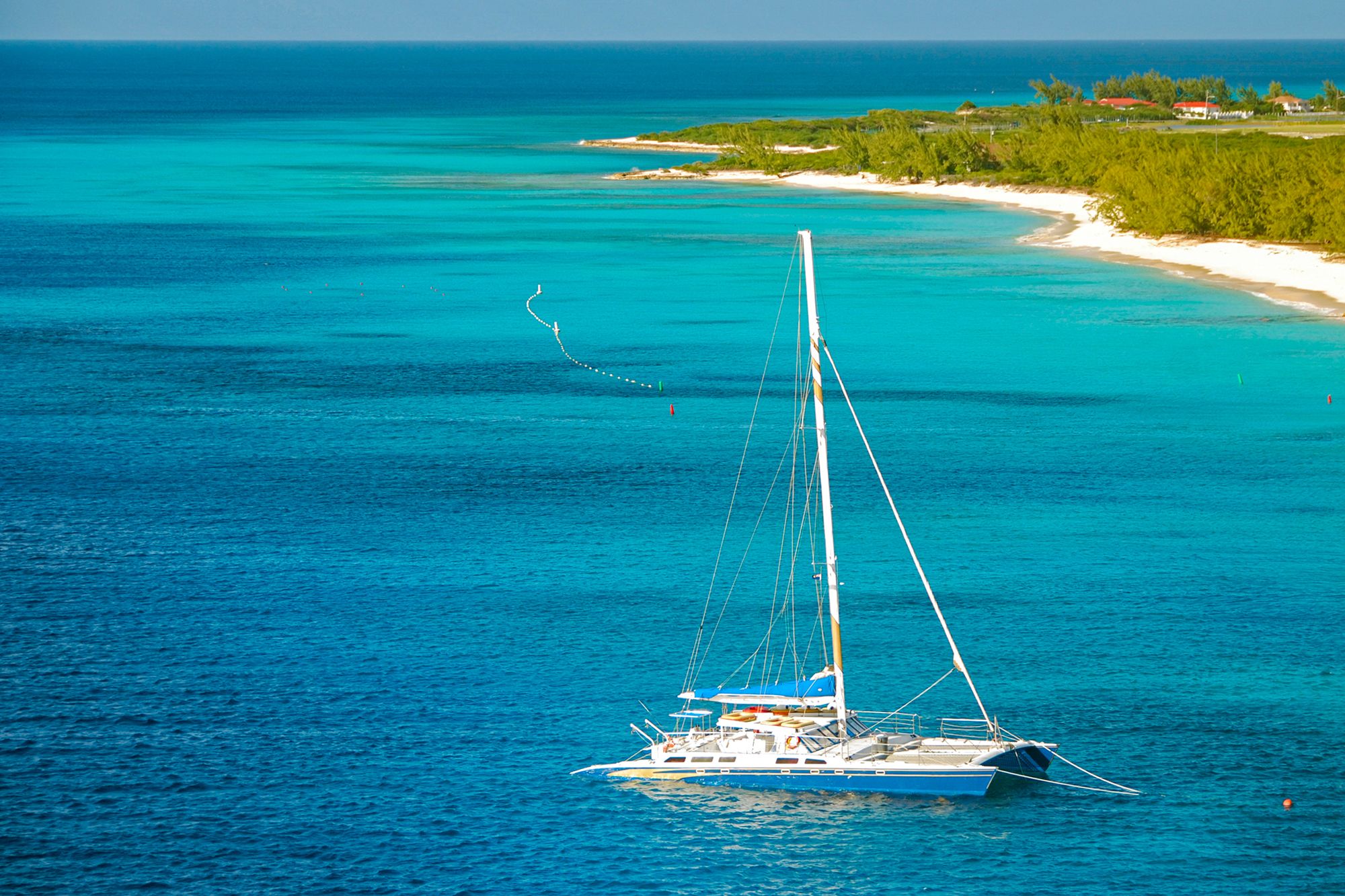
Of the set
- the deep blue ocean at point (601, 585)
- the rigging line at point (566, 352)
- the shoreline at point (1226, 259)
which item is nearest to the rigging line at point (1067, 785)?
the deep blue ocean at point (601, 585)

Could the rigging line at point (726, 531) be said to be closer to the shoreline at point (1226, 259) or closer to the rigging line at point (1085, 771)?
the rigging line at point (1085, 771)

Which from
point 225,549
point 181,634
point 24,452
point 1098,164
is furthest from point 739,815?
point 1098,164

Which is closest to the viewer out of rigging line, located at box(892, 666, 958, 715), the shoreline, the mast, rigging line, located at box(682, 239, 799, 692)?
the mast

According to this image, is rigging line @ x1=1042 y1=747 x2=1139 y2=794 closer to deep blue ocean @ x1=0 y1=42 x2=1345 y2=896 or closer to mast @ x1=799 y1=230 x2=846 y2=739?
deep blue ocean @ x1=0 y1=42 x2=1345 y2=896

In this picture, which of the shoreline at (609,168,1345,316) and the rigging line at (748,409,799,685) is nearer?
the rigging line at (748,409,799,685)

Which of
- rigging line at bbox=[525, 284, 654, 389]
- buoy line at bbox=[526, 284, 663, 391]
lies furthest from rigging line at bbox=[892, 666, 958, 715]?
rigging line at bbox=[525, 284, 654, 389]

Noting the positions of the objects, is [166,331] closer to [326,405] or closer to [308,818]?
[326,405]

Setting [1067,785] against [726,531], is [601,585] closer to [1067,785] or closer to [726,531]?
[726,531]

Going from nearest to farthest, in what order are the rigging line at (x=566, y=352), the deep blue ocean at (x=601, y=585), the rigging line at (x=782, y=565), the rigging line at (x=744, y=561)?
the deep blue ocean at (x=601, y=585) → the rigging line at (x=744, y=561) → the rigging line at (x=782, y=565) → the rigging line at (x=566, y=352)
